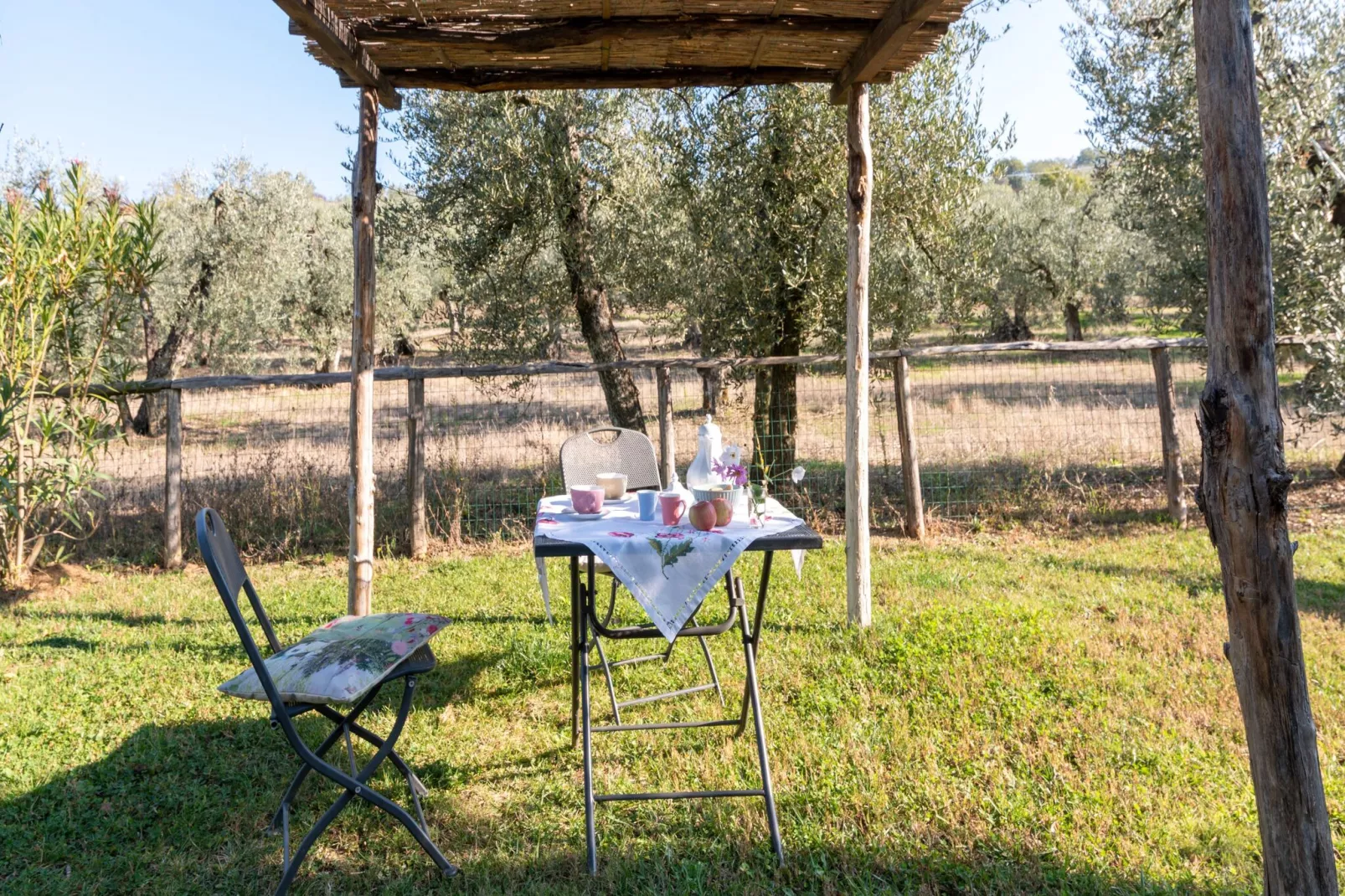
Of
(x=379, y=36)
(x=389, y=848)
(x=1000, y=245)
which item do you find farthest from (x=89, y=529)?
(x=1000, y=245)

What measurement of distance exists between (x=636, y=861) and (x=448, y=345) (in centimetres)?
637

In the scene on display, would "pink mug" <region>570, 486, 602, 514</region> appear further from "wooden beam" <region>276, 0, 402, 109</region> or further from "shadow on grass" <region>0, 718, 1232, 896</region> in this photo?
"wooden beam" <region>276, 0, 402, 109</region>

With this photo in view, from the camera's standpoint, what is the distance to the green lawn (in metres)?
2.54

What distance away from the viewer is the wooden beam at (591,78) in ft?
14.4

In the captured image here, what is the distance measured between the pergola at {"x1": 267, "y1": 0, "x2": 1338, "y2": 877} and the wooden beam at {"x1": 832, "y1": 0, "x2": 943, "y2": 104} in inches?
0.5

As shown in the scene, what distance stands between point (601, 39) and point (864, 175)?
1481 millimetres

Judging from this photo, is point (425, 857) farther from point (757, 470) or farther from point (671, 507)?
point (757, 470)

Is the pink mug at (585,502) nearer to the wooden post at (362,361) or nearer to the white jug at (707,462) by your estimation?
the white jug at (707,462)

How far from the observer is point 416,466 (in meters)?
6.28

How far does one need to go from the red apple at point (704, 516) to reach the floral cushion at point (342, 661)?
952mm

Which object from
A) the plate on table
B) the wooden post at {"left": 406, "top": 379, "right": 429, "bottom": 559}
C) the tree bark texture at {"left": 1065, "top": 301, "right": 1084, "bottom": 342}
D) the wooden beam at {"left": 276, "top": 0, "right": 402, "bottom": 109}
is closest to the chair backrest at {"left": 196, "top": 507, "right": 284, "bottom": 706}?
the plate on table

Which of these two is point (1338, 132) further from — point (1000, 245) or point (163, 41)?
point (163, 41)

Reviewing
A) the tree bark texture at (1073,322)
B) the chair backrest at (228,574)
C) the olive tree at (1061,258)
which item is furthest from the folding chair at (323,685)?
the tree bark texture at (1073,322)

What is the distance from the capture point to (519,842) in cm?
270
